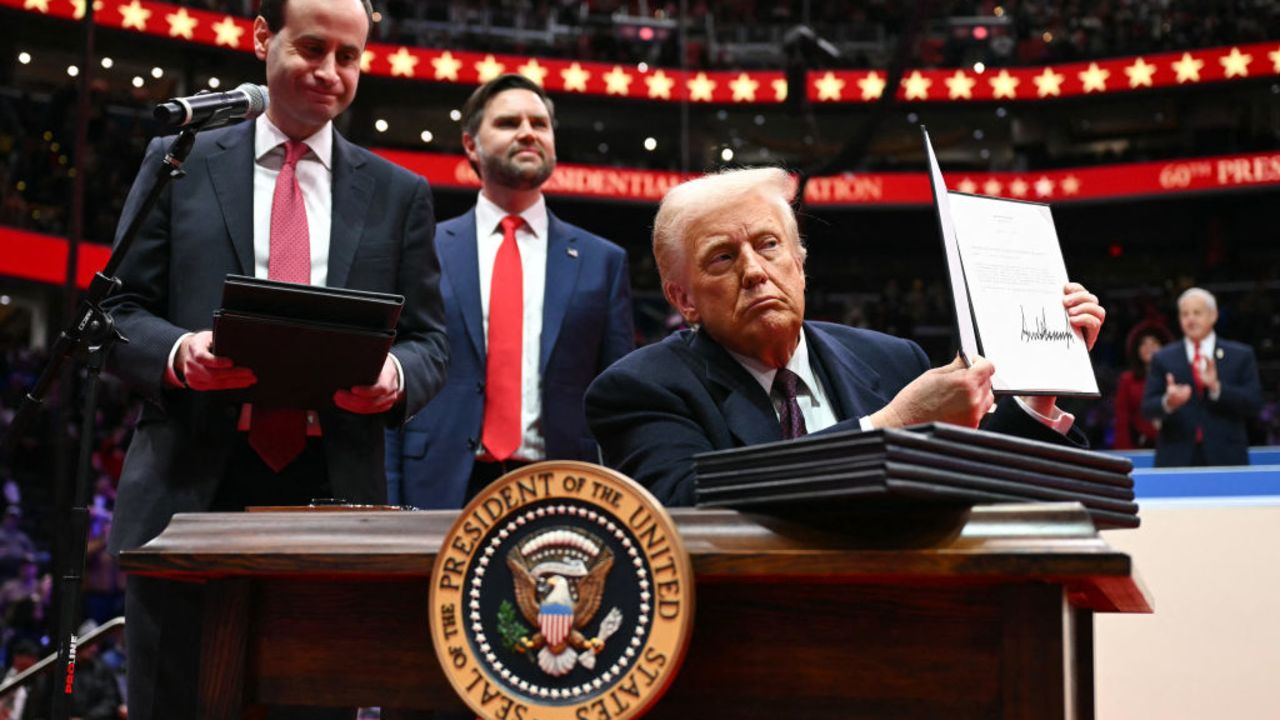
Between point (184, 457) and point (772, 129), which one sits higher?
point (772, 129)

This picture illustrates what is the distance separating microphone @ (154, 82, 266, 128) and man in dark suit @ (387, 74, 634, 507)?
85 cm

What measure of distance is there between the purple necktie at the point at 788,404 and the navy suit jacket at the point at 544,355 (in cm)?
91

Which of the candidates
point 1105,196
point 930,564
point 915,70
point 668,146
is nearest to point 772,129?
point 668,146

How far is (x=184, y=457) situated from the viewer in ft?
6.18

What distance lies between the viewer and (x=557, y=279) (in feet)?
9.53

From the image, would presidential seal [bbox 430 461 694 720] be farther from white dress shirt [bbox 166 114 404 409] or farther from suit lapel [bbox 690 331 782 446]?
white dress shirt [bbox 166 114 404 409]

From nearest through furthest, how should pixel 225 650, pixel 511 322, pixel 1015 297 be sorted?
pixel 225 650, pixel 1015 297, pixel 511 322

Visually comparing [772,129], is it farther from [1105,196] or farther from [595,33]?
[1105,196]

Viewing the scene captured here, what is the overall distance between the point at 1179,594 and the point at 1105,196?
16.0 m

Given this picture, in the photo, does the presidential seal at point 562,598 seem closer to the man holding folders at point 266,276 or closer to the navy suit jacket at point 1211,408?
the man holding folders at point 266,276

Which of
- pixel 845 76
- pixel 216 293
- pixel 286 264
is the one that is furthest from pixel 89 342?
pixel 845 76

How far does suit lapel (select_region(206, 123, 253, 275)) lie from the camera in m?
1.99

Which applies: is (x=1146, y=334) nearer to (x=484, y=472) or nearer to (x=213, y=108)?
(x=484, y=472)

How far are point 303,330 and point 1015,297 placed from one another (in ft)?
2.80
